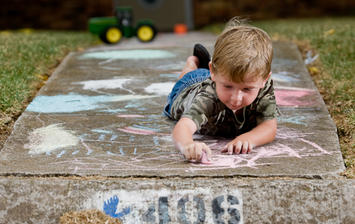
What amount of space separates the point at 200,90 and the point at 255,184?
0.71m

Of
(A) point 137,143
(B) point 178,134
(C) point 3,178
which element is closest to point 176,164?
(B) point 178,134

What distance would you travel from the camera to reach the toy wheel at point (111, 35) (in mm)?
6391

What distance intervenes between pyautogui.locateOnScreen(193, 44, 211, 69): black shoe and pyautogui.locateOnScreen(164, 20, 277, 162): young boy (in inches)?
32.4

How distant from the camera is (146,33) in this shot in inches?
261

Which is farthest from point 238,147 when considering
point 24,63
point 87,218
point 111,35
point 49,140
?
point 111,35

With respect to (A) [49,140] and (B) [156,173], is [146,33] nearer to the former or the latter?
(A) [49,140]

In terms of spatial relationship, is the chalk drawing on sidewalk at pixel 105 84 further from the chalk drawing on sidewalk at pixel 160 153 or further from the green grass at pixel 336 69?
the green grass at pixel 336 69

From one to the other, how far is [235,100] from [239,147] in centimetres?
22

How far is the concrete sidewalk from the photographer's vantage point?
86.9 inches

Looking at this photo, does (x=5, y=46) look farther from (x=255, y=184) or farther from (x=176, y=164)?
(x=255, y=184)

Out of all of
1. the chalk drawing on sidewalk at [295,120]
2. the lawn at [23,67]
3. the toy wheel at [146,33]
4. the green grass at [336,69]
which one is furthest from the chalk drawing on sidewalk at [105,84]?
the toy wheel at [146,33]

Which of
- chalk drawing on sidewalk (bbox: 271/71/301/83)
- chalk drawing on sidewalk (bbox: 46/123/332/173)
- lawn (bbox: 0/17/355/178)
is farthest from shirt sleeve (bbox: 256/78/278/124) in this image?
chalk drawing on sidewalk (bbox: 271/71/301/83)

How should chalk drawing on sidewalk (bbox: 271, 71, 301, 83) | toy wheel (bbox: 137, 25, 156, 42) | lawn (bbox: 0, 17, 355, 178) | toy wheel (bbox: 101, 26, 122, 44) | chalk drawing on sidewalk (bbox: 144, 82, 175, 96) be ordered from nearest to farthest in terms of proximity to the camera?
lawn (bbox: 0, 17, 355, 178) < chalk drawing on sidewalk (bbox: 144, 82, 175, 96) < chalk drawing on sidewalk (bbox: 271, 71, 301, 83) < toy wheel (bbox: 101, 26, 122, 44) < toy wheel (bbox: 137, 25, 156, 42)

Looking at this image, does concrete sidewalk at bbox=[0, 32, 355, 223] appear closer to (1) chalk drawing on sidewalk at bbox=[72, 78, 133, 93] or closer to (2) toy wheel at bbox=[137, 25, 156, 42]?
(1) chalk drawing on sidewalk at bbox=[72, 78, 133, 93]
